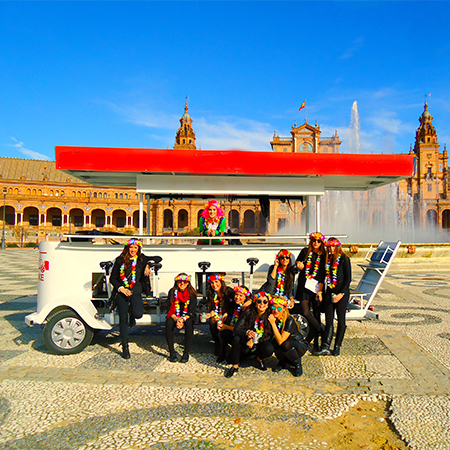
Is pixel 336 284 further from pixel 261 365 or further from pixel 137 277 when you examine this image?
pixel 137 277

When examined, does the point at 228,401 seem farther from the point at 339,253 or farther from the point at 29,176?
the point at 29,176

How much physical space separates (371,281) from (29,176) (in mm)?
104879

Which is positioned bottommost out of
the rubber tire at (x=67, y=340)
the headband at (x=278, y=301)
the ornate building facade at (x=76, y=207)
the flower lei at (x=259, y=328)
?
the rubber tire at (x=67, y=340)

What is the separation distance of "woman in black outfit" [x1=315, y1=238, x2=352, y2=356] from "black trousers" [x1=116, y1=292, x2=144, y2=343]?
9.75ft

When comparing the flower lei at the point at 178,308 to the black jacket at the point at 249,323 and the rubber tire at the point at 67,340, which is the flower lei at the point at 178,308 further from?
the rubber tire at the point at 67,340

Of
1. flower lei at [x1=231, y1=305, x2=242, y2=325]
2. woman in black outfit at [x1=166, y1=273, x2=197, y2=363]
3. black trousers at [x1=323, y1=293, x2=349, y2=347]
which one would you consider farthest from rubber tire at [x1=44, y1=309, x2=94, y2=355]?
black trousers at [x1=323, y1=293, x2=349, y2=347]

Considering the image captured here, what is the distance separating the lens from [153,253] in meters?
6.44

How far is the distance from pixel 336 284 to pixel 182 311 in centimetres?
246

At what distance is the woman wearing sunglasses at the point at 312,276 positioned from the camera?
5750 mm

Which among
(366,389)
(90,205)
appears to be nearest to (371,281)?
(366,389)

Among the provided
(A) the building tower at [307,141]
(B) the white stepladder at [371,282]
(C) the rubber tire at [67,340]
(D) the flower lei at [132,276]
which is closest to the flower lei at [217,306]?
(D) the flower lei at [132,276]

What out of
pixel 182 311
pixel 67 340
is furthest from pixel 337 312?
pixel 67 340

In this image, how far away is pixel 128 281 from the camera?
5637 millimetres

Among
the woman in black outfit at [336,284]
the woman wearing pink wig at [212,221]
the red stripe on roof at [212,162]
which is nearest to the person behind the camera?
the woman in black outfit at [336,284]
